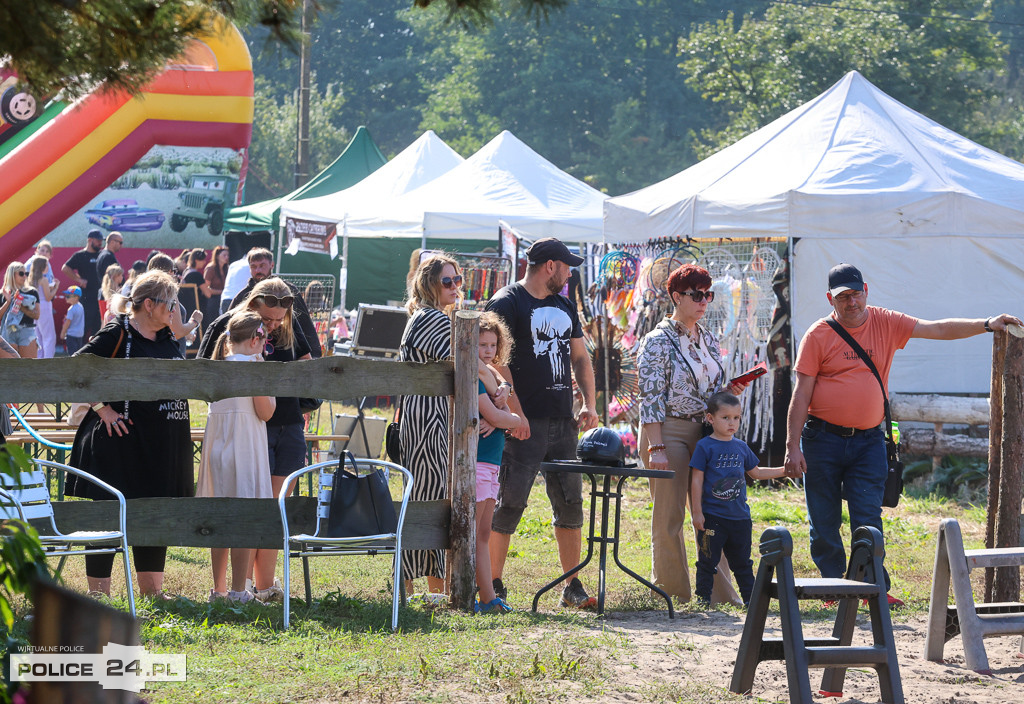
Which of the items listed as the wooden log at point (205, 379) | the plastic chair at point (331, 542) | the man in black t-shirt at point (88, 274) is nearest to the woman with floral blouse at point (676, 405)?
the wooden log at point (205, 379)

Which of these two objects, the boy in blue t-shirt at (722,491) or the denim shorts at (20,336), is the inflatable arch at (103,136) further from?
the boy in blue t-shirt at (722,491)

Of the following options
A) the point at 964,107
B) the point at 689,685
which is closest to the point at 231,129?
the point at 689,685

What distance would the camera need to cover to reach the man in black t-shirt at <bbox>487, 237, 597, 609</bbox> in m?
6.46

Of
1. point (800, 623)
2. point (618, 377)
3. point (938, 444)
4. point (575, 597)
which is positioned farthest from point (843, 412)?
point (618, 377)

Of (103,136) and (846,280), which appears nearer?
(846,280)

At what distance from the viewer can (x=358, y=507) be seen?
5.55 metres

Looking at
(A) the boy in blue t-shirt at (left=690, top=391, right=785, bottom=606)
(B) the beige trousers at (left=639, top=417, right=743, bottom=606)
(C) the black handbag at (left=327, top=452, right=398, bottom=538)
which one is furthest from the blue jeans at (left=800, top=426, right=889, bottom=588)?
(C) the black handbag at (left=327, top=452, right=398, bottom=538)

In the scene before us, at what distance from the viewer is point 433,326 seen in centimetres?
623

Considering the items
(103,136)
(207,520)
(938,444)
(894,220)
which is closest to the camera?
(207,520)

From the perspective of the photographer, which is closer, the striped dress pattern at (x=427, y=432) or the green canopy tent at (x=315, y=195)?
the striped dress pattern at (x=427, y=432)

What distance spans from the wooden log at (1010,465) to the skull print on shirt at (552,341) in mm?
2304

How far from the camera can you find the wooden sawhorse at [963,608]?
209 inches

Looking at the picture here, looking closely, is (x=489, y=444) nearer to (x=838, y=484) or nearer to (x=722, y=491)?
(x=722, y=491)

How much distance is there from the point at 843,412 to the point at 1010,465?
2.90 ft
